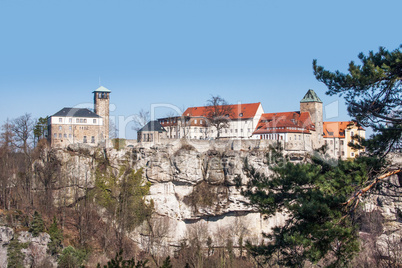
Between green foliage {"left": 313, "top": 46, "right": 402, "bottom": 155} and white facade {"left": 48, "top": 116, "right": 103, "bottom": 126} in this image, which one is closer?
green foliage {"left": 313, "top": 46, "right": 402, "bottom": 155}

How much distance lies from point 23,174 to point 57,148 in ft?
14.3

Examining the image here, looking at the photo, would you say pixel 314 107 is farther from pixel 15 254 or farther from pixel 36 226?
pixel 15 254

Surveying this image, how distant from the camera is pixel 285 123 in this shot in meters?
58.9

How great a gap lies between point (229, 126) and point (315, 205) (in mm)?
47571

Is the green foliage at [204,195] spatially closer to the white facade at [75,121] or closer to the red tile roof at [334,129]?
the white facade at [75,121]

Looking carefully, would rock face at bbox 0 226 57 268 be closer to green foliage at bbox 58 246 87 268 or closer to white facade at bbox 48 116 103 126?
green foliage at bbox 58 246 87 268

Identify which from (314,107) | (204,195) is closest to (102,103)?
(204,195)

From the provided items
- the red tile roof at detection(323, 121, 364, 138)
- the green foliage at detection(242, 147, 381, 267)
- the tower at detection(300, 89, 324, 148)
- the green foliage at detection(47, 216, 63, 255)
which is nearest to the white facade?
the green foliage at detection(47, 216, 63, 255)

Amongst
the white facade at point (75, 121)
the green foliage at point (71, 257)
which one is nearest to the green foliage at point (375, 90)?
the green foliage at point (71, 257)

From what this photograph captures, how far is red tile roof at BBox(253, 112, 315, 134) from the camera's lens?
191ft

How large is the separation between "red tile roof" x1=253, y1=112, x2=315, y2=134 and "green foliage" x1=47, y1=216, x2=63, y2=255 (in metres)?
31.0

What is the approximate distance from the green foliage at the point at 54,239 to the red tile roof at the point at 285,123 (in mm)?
31023

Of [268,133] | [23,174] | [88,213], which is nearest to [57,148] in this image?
[23,174]

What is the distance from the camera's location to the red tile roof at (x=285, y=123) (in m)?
58.2
